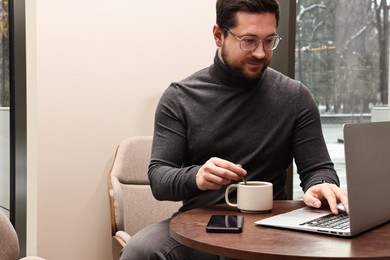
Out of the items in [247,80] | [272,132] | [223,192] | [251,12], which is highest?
[251,12]

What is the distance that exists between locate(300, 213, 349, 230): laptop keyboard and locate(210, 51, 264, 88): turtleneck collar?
1.98ft

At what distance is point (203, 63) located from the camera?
3324mm

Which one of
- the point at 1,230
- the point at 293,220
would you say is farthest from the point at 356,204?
the point at 1,230

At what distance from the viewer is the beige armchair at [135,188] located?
299 cm

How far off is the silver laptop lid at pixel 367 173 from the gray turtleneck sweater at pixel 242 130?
420mm

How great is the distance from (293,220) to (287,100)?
1.96 feet

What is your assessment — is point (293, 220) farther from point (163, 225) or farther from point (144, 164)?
point (144, 164)

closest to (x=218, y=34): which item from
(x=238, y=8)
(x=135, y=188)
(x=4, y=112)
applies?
(x=238, y=8)

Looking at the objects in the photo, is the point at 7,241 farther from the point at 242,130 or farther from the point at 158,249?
the point at 242,130

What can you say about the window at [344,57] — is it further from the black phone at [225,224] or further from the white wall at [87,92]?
the black phone at [225,224]

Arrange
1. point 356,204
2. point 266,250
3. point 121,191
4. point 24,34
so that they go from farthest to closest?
point 24,34 < point 121,191 < point 356,204 < point 266,250

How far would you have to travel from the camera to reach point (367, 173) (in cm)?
153

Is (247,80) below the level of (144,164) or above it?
above

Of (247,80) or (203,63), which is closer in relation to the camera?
(247,80)
